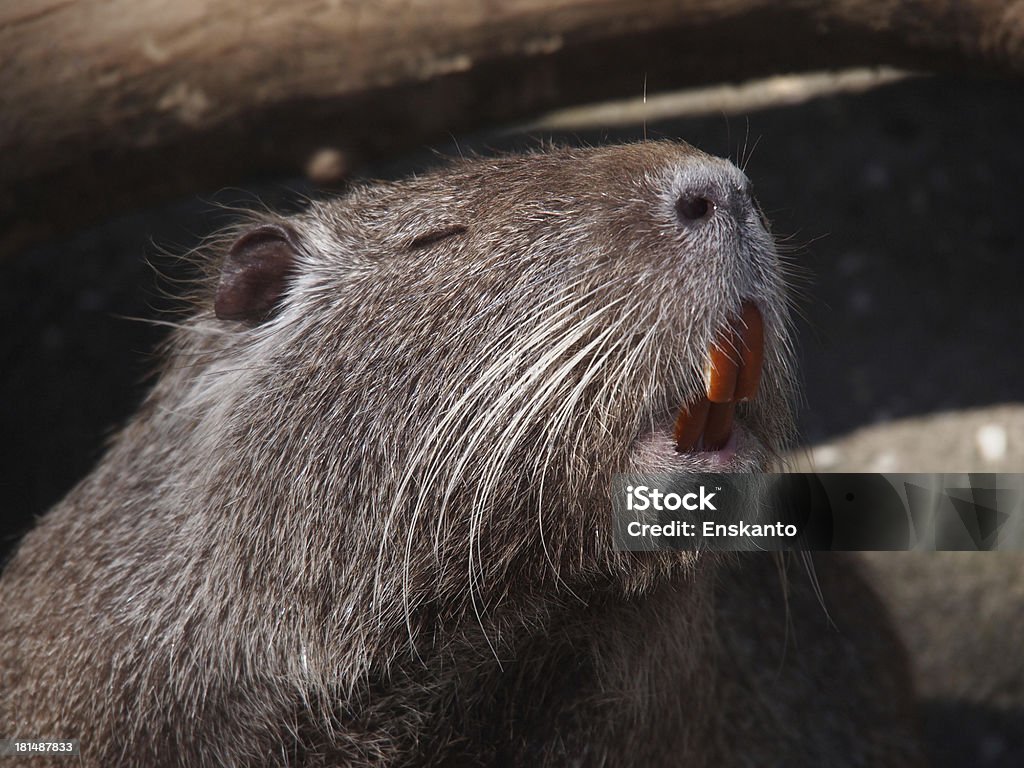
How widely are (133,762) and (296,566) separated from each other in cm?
66

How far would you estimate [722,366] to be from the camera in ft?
7.41

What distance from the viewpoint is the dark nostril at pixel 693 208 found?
7.58 feet

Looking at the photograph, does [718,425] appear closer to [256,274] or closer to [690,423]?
[690,423]

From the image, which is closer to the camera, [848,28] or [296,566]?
[296,566]

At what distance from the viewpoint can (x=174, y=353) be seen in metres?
3.37

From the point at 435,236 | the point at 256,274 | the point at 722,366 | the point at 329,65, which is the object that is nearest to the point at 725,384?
the point at 722,366

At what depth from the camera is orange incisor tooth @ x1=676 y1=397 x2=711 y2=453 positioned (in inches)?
90.4

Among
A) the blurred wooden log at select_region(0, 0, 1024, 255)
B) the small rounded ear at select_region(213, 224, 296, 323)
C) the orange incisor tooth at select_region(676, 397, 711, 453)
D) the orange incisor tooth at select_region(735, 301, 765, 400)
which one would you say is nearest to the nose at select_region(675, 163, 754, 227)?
the orange incisor tooth at select_region(735, 301, 765, 400)

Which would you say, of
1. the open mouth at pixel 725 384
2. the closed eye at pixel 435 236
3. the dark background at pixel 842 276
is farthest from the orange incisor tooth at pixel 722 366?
the dark background at pixel 842 276

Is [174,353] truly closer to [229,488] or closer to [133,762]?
[229,488]

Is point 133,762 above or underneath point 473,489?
underneath

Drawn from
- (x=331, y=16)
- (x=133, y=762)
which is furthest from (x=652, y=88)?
(x=133, y=762)

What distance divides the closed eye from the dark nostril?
0.56 meters

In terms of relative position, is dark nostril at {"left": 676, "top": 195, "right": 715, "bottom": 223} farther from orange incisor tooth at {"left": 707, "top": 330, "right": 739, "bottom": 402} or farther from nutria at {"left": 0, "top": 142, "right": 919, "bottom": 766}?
orange incisor tooth at {"left": 707, "top": 330, "right": 739, "bottom": 402}
